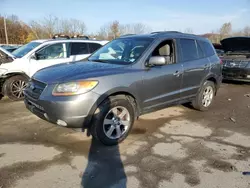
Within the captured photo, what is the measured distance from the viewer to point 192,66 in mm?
5141

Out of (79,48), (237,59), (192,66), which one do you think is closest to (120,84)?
(192,66)

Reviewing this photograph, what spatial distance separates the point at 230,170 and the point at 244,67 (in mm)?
6421

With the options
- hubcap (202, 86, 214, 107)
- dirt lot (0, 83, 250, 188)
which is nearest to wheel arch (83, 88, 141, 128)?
dirt lot (0, 83, 250, 188)

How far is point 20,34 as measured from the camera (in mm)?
32906

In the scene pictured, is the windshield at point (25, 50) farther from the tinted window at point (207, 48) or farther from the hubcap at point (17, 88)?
the tinted window at point (207, 48)

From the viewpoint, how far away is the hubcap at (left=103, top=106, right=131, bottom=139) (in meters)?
3.92

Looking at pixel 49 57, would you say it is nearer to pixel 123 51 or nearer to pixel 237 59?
pixel 123 51

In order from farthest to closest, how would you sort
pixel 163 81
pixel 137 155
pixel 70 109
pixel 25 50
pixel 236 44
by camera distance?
pixel 236 44 < pixel 25 50 < pixel 163 81 < pixel 137 155 < pixel 70 109

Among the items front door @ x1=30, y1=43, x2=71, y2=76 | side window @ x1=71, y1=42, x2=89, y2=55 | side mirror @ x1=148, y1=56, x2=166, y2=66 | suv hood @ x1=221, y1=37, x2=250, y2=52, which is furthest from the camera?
suv hood @ x1=221, y1=37, x2=250, y2=52

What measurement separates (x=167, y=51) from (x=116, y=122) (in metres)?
1.85

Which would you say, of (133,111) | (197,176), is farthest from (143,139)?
(197,176)

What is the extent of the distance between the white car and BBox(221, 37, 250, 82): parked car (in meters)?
5.44

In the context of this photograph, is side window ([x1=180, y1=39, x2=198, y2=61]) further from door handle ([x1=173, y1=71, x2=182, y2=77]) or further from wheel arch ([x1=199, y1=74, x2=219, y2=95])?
wheel arch ([x1=199, y1=74, x2=219, y2=95])

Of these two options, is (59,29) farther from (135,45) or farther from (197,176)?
(197,176)
